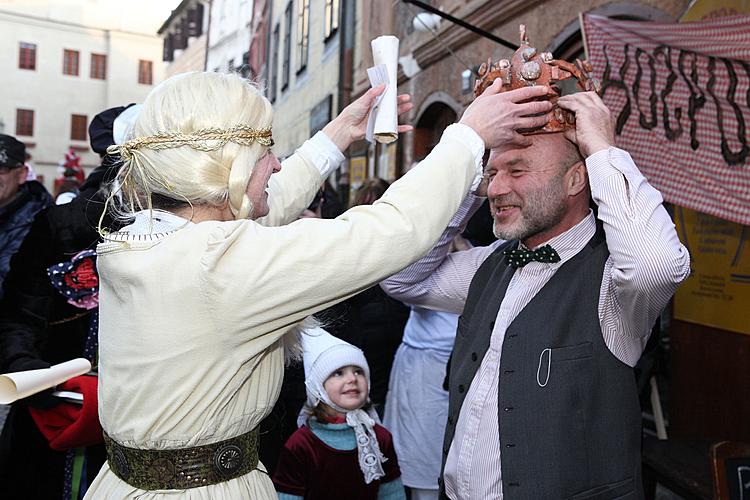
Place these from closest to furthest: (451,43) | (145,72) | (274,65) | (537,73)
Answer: (537,73), (451,43), (274,65), (145,72)

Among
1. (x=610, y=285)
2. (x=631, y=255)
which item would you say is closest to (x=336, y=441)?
(x=610, y=285)

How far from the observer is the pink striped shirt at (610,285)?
162 centimetres

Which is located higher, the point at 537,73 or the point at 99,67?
the point at 99,67

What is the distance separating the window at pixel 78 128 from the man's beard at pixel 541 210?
35290mm

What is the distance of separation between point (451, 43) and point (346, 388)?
18.5ft

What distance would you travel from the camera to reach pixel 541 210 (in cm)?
193

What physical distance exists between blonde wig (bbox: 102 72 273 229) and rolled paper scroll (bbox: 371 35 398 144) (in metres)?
0.33

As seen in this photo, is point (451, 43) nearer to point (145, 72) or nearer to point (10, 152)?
point (10, 152)

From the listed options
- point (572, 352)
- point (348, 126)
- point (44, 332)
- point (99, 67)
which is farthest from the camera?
point (99, 67)

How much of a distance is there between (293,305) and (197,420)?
341 mm

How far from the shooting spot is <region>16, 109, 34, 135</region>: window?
32.7 metres

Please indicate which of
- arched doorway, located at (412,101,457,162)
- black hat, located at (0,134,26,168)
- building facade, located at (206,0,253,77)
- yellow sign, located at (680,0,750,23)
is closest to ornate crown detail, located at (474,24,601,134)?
yellow sign, located at (680,0,750,23)

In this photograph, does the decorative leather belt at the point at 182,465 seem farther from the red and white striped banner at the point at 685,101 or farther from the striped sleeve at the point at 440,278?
the red and white striped banner at the point at 685,101

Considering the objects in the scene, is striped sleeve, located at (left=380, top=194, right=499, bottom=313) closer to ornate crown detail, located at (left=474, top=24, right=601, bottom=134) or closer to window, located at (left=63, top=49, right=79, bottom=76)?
ornate crown detail, located at (left=474, top=24, right=601, bottom=134)
